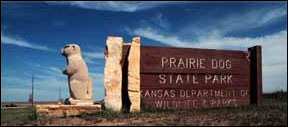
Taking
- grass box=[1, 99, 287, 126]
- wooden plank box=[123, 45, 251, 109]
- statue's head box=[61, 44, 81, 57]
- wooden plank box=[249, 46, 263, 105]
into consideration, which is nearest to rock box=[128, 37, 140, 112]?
wooden plank box=[123, 45, 251, 109]

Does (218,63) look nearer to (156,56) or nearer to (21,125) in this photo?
(156,56)

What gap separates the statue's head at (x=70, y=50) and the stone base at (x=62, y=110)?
2039 millimetres

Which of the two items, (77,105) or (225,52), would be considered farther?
(225,52)

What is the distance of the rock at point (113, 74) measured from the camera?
46.2ft

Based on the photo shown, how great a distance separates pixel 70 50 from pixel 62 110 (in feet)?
7.39

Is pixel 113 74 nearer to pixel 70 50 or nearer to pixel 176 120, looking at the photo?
pixel 70 50

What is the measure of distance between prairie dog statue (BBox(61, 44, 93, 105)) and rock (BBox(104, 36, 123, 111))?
938 mm

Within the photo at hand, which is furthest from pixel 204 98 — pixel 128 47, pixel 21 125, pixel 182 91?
pixel 21 125

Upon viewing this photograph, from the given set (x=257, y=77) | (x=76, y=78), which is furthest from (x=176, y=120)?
(x=257, y=77)

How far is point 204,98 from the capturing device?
1565 cm

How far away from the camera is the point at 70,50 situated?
1469 centimetres

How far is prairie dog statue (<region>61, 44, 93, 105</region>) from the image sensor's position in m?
14.5

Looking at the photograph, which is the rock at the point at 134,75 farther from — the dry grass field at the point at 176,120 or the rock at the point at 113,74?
the dry grass field at the point at 176,120

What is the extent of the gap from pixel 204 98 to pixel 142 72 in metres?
2.77
